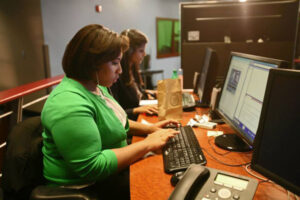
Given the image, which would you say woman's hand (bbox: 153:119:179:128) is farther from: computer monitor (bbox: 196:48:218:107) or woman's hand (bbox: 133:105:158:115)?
computer monitor (bbox: 196:48:218:107)

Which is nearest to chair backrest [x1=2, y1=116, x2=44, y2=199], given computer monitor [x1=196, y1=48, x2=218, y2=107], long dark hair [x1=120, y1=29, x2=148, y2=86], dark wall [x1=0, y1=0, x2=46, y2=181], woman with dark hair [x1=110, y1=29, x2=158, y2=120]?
woman with dark hair [x1=110, y1=29, x2=158, y2=120]

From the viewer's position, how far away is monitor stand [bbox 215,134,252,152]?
1.18 meters

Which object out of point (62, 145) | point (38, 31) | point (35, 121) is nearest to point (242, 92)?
point (62, 145)

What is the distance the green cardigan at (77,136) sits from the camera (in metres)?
0.96

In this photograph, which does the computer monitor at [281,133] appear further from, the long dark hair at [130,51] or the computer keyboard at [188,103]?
the long dark hair at [130,51]

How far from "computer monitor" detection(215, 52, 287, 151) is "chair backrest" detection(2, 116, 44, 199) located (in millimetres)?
789

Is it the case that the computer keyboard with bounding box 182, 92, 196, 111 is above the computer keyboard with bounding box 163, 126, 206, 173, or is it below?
above

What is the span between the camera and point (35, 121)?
48.4 inches

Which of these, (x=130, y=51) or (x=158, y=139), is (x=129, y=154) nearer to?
(x=158, y=139)

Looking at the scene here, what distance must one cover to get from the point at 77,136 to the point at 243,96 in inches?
27.8

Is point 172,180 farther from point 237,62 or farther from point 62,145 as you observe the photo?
point 237,62

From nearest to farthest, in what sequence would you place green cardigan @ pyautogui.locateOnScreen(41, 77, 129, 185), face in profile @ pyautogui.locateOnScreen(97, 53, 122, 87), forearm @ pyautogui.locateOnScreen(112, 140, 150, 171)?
green cardigan @ pyautogui.locateOnScreen(41, 77, 129, 185) < forearm @ pyautogui.locateOnScreen(112, 140, 150, 171) < face in profile @ pyautogui.locateOnScreen(97, 53, 122, 87)

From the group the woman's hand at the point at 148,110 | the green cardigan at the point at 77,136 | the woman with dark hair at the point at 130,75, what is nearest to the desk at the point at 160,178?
the green cardigan at the point at 77,136

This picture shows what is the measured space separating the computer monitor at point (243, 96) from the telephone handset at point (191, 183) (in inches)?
12.5
